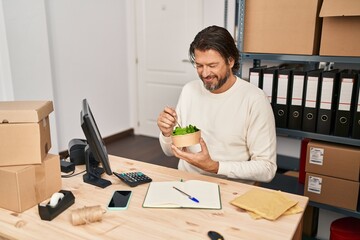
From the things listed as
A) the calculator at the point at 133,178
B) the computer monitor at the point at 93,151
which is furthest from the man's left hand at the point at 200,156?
the computer monitor at the point at 93,151

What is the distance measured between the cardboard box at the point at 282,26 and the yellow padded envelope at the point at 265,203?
1.02 m

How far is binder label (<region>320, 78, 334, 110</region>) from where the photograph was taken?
1.91 metres

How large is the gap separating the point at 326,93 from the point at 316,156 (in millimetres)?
366

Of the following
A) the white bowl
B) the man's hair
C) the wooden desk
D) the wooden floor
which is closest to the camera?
the wooden desk

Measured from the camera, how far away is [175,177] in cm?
143

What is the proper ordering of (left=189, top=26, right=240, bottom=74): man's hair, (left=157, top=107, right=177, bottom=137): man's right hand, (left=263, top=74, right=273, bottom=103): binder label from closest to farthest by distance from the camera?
(left=157, top=107, right=177, bottom=137): man's right hand
(left=189, top=26, right=240, bottom=74): man's hair
(left=263, top=74, right=273, bottom=103): binder label

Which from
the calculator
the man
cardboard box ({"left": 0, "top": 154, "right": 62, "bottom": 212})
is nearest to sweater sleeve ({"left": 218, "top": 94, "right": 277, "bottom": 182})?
the man

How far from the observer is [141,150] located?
3.98 metres

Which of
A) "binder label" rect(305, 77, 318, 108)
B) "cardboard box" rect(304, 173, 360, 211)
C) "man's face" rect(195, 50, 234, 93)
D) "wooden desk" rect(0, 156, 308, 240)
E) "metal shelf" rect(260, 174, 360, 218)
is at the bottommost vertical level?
"metal shelf" rect(260, 174, 360, 218)

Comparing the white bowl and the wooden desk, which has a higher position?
the white bowl

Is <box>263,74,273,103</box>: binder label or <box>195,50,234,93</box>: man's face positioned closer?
<box>195,50,234,93</box>: man's face

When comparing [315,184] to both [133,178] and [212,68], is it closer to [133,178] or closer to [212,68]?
[212,68]

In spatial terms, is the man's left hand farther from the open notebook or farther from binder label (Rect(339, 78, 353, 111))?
binder label (Rect(339, 78, 353, 111))

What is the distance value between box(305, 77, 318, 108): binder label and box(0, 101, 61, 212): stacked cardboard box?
146cm
